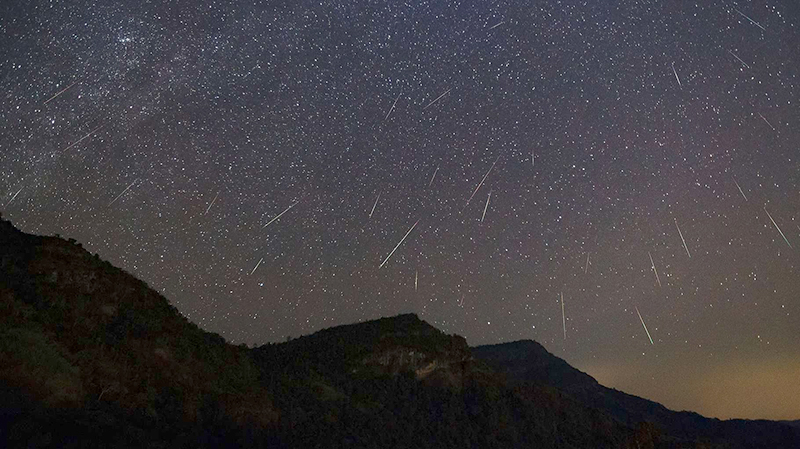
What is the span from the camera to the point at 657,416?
172 metres

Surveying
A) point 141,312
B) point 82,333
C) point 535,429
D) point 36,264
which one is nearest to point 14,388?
point 82,333

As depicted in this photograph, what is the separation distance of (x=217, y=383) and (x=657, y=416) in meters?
150

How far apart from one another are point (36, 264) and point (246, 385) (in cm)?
2414

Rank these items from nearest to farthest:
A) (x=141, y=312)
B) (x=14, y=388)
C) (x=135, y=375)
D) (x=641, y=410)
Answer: (x=14, y=388), (x=135, y=375), (x=141, y=312), (x=641, y=410)

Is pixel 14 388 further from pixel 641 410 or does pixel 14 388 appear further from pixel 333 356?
pixel 641 410

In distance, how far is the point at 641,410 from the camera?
571 feet

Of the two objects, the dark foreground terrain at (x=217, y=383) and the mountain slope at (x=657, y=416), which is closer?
the dark foreground terrain at (x=217, y=383)

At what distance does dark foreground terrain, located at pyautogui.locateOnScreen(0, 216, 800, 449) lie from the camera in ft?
111

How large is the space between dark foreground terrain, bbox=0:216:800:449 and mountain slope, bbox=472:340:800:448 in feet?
131

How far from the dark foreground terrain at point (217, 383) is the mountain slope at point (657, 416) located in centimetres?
4007

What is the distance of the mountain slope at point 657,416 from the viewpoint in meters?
152

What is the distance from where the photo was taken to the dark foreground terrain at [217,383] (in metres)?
33.8

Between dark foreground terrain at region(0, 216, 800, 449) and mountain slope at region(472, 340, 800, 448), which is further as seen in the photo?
mountain slope at region(472, 340, 800, 448)

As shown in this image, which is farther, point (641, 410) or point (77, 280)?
point (641, 410)
